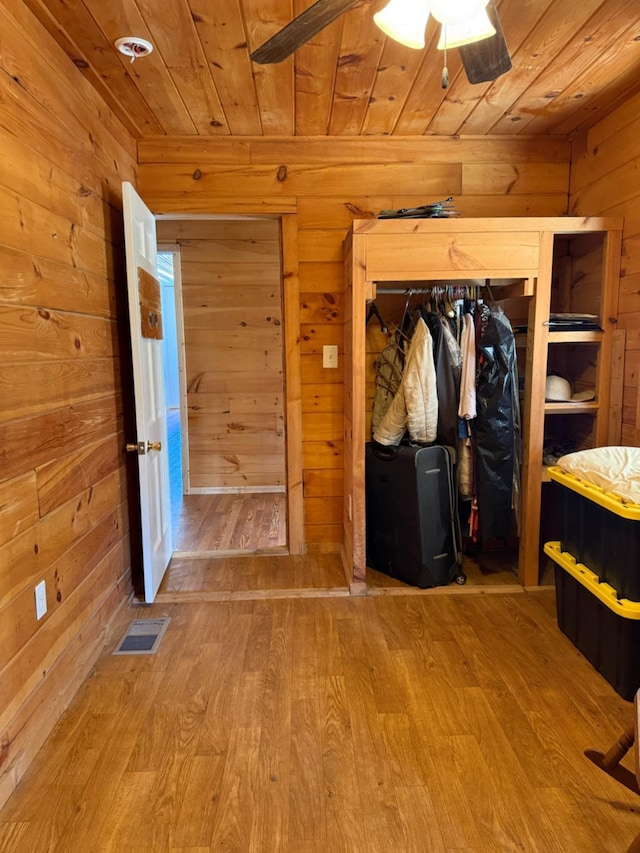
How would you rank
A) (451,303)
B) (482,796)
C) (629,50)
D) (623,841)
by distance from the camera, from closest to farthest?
(623,841) → (482,796) → (629,50) → (451,303)

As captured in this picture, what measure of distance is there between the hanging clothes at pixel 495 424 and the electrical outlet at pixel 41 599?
1.95 meters

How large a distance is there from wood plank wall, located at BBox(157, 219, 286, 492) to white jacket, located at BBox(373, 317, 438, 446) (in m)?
1.92

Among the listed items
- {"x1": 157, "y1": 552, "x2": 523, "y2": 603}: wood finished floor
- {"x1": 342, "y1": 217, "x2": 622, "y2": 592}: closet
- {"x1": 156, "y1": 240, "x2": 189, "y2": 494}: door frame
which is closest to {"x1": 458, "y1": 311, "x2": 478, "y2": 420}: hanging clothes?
{"x1": 342, "y1": 217, "x2": 622, "y2": 592}: closet

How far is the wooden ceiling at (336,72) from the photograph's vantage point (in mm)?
1724

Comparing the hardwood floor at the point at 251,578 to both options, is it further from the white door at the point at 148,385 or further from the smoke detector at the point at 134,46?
the smoke detector at the point at 134,46

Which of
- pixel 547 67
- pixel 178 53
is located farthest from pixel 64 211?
pixel 547 67

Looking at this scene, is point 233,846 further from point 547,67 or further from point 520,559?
point 547,67

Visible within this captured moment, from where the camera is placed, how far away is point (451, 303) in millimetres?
A: 2646

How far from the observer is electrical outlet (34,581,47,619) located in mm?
1660

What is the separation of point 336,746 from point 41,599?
107cm

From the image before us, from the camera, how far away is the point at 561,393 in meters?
2.63

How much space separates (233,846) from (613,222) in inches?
112

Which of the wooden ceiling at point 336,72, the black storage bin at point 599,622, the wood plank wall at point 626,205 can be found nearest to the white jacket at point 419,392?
the black storage bin at point 599,622

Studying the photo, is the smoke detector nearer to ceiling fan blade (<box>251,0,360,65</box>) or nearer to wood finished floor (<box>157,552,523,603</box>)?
ceiling fan blade (<box>251,0,360,65</box>)
